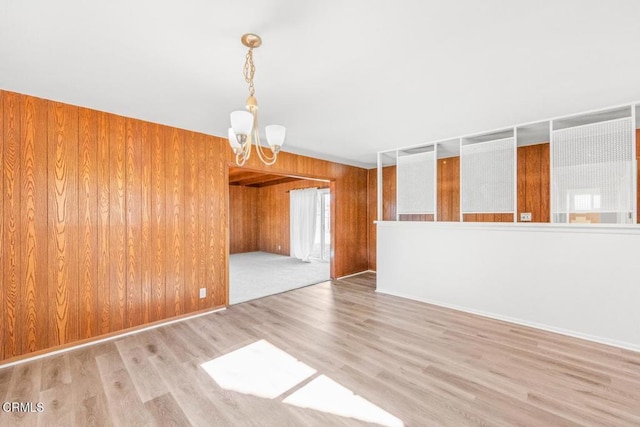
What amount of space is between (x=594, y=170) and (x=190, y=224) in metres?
4.63

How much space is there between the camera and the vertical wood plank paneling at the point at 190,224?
352 centimetres

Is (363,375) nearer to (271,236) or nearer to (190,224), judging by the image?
(190,224)

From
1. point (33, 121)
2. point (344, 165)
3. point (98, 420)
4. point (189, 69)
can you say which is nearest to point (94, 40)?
point (189, 69)

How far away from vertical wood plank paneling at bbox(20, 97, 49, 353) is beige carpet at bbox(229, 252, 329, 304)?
208cm

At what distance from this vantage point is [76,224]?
2754 millimetres

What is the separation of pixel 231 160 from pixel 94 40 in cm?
225

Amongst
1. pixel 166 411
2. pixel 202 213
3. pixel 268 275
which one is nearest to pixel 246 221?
pixel 268 275

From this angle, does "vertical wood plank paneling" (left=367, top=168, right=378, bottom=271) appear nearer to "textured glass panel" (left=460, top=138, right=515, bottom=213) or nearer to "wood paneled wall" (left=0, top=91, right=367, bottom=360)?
"textured glass panel" (left=460, top=138, right=515, bottom=213)

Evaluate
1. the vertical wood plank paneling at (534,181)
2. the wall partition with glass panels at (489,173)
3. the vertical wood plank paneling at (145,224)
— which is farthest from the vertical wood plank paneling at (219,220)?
the vertical wood plank paneling at (534,181)

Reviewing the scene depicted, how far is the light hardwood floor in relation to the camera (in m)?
1.85

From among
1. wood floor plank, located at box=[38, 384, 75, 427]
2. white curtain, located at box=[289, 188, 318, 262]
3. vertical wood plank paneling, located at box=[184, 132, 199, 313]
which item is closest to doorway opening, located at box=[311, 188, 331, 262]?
white curtain, located at box=[289, 188, 318, 262]

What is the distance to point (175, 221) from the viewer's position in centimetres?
343

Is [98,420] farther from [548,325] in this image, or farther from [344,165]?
[344,165]

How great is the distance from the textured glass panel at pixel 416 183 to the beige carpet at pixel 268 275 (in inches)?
90.6
